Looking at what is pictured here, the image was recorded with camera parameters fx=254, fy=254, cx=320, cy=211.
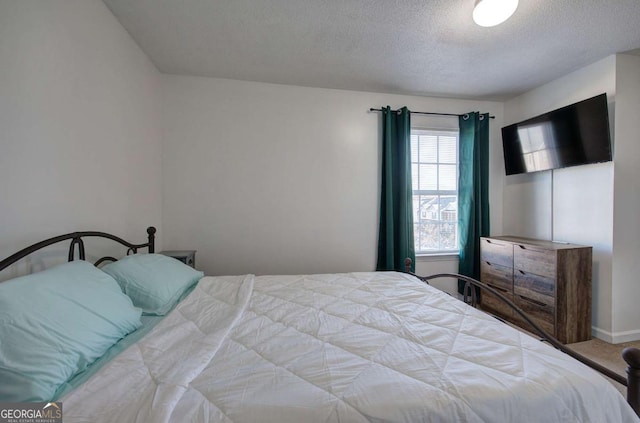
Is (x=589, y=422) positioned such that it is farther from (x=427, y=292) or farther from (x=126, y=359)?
(x=126, y=359)

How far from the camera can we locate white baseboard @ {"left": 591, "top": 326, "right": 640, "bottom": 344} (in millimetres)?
2297

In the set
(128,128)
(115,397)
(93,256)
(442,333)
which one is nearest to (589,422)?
(442,333)

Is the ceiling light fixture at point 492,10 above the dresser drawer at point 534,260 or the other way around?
above

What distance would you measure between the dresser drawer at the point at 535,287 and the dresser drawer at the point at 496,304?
156mm

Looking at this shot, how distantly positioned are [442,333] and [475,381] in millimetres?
326

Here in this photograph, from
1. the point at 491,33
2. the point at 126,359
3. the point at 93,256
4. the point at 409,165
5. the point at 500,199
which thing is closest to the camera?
the point at 126,359

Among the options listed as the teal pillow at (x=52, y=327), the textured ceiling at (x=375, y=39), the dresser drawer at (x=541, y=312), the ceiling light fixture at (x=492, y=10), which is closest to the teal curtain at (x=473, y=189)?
the textured ceiling at (x=375, y=39)

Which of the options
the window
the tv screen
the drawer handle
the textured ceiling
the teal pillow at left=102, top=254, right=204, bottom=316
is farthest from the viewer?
the window

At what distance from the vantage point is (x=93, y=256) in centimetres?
165

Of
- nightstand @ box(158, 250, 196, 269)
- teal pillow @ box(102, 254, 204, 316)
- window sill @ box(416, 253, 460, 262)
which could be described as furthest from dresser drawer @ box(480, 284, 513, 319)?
nightstand @ box(158, 250, 196, 269)

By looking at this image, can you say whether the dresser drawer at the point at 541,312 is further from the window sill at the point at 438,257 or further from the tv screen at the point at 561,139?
the tv screen at the point at 561,139

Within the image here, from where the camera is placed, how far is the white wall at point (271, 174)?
8.72 ft

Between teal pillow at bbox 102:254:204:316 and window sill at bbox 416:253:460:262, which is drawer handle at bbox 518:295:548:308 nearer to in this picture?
window sill at bbox 416:253:460:262

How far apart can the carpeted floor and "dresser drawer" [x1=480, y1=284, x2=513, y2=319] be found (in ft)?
1.77
